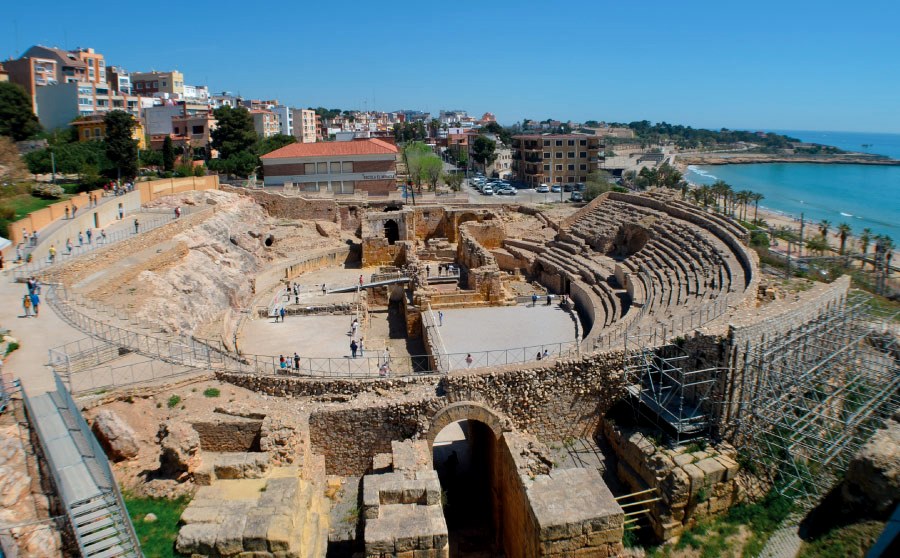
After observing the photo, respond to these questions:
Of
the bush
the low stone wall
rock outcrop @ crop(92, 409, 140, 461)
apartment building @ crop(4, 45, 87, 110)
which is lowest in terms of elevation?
the low stone wall

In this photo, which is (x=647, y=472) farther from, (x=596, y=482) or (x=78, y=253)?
(x=78, y=253)

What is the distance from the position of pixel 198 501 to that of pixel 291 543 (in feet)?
7.12

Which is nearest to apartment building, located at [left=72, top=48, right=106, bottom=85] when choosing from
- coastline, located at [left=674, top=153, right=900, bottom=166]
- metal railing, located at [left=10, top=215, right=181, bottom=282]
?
metal railing, located at [left=10, top=215, right=181, bottom=282]

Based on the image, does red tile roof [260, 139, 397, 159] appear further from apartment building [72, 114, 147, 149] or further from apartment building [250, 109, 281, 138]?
apartment building [250, 109, 281, 138]

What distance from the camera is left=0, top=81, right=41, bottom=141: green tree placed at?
41.7 m

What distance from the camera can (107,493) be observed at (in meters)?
9.73

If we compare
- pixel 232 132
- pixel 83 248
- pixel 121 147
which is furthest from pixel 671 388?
pixel 232 132

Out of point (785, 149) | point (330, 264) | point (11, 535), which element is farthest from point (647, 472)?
point (785, 149)

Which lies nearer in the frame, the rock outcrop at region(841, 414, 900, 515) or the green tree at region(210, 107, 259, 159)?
→ the rock outcrop at region(841, 414, 900, 515)

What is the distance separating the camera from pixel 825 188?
98625 millimetres

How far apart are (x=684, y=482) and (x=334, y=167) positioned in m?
40.6

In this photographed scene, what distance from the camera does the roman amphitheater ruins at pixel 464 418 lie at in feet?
36.6

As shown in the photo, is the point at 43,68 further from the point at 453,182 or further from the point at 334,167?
the point at 453,182

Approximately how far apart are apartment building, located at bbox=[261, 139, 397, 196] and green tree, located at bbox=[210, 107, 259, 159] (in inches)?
334
